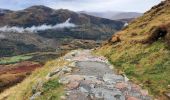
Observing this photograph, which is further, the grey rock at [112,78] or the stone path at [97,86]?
the grey rock at [112,78]

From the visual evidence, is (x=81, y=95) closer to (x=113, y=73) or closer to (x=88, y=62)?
(x=113, y=73)

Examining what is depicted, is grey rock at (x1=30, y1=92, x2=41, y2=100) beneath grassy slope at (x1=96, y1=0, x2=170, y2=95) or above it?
beneath

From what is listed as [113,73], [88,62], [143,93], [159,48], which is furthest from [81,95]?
[159,48]

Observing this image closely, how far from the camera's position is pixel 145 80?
29.1 meters

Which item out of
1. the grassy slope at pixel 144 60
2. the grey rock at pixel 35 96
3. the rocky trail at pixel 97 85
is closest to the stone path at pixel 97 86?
the rocky trail at pixel 97 85

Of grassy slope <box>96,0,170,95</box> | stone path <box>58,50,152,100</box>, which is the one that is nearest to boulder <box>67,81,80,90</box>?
stone path <box>58,50,152,100</box>

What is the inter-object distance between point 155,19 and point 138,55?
12.0 meters

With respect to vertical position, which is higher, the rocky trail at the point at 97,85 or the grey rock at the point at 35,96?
the rocky trail at the point at 97,85

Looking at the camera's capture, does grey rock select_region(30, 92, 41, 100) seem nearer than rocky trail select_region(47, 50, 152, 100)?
No

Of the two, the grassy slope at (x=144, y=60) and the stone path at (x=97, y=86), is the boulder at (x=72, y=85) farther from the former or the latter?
the grassy slope at (x=144, y=60)

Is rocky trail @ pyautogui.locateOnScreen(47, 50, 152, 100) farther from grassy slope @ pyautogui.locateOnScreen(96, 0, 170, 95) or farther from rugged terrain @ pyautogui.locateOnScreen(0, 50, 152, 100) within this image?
grassy slope @ pyautogui.locateOnScreen(96, 0, 170, 95)

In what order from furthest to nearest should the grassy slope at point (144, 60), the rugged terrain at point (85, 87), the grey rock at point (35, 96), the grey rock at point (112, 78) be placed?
the grassy slope at point (144, 60) < the grey rock at point (112, 78) < the grey rock at point (35, 96) < the rugged terrain at point (85, 87)

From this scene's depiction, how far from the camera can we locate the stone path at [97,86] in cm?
2545

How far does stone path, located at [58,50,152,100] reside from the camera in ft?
83.5
